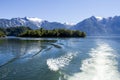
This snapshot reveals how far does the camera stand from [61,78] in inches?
1030

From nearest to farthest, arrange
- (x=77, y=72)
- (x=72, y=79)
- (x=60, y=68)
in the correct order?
(x=72, y=79) < (x=77, y=72) < (x=60, y=68)

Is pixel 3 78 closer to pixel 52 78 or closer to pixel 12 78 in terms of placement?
pixel 12 78

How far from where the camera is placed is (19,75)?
2759 centimetres

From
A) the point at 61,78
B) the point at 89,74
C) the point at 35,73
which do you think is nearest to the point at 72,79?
the point at 61,78

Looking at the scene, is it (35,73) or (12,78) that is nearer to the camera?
(12,78)

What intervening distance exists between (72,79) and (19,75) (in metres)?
5.72

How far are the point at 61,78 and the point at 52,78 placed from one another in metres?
0.91

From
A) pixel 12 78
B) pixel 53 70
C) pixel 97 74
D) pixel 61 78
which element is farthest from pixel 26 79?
pixel 97 74

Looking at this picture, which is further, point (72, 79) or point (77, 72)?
point (77, 72)

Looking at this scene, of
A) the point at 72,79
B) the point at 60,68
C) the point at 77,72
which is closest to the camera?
the point at 72,79

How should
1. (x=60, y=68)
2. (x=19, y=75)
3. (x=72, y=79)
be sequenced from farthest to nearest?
1. (x=60, y=68)
2. (x=19, y=75)
3. (x=72, y=79)

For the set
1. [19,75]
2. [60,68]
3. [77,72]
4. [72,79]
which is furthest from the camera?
[60,68]

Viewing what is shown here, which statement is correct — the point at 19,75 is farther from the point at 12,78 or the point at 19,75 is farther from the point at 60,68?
the point at 60,68

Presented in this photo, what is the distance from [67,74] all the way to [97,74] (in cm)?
316
